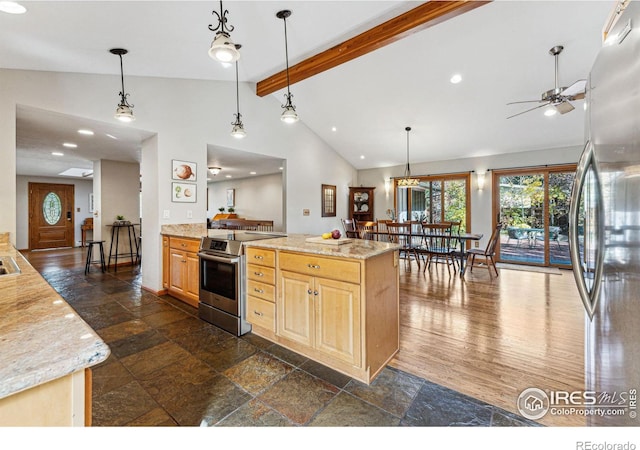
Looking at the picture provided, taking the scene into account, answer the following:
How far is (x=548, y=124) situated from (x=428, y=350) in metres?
5.09

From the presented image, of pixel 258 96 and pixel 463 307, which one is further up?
pixel 258 96

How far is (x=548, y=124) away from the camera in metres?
5.04

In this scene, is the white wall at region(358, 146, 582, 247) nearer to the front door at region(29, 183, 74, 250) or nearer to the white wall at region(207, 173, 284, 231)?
the white wall at region(207, 173, 284, 231)

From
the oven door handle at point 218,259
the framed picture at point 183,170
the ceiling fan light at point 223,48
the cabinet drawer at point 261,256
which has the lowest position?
the oven door handle at point 218,259

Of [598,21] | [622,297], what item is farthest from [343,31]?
[622,297]

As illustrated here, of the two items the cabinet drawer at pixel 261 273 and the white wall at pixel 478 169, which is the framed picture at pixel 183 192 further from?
the white wall at pixel 478 169

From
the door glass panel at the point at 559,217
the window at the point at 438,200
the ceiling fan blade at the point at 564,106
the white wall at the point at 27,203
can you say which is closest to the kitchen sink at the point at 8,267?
the ceiling fan blade at the point at 564,106

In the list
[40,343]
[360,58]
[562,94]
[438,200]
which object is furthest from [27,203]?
[562,94]

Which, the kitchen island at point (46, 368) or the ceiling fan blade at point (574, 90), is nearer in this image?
the kitchen island at point (46, 368)

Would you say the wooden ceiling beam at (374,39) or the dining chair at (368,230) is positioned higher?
the wooden ceiling beam at (374,39)

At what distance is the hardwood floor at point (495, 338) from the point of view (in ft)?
6.30

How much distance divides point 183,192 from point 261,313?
2.51 metres

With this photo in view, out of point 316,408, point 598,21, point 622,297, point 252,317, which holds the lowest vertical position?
point 316,408
